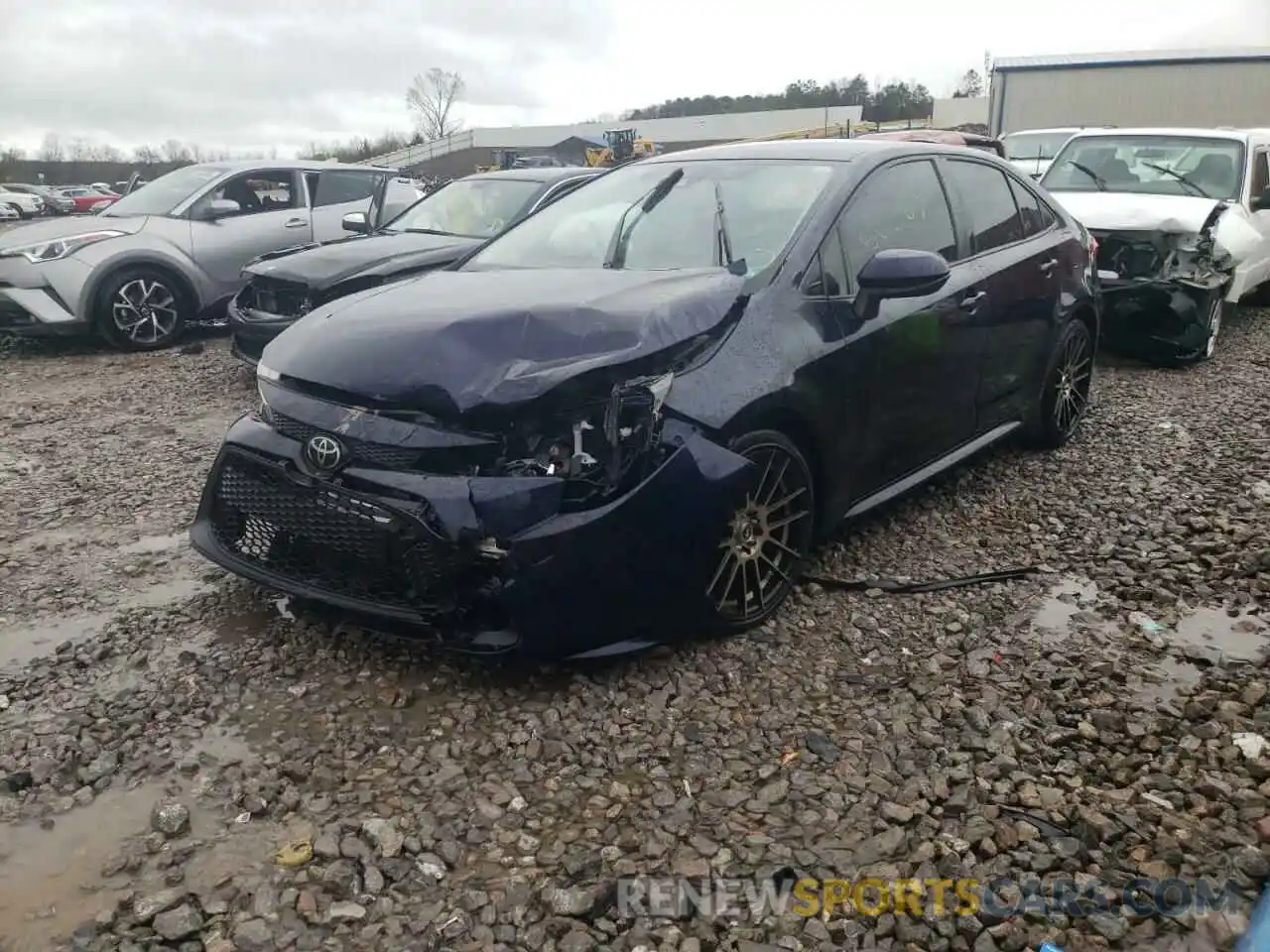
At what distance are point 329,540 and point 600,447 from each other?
0.88 metres

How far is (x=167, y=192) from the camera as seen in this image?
30.3ft

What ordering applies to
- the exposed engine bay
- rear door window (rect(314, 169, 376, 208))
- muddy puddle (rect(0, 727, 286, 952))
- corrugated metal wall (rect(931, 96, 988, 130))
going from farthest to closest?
1. corrugated metal wall (rect(931, 96, 988, 130))
2. rear door window (rect(314, 169, 376, 208))
3. the exposed engine bay
4. muddy puddle (rect(0, 727, 286, 952))

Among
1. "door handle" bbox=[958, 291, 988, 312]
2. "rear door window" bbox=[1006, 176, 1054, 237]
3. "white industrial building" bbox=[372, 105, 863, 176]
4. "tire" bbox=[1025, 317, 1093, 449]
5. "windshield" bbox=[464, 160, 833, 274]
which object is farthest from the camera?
"white industrial building" bbox=[372, 105, 863, 176]

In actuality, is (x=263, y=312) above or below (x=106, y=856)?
above

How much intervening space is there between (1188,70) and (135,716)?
17.9m

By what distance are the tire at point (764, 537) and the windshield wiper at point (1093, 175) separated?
6252 millimetres

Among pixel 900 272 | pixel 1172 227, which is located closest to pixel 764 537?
pixel 900 272

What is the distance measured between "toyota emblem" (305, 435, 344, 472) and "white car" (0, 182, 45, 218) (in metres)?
38.6

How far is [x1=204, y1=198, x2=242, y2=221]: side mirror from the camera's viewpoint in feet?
29.4

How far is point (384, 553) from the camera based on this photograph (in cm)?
295

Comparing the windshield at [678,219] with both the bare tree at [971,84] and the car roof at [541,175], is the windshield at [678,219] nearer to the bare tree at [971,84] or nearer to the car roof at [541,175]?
the car roof at [541,175]

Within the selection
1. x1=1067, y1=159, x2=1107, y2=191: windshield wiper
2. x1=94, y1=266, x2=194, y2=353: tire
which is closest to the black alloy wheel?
x1=94, y1=266, x2=194, y2=353: tire

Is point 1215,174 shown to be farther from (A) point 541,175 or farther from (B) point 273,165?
(B) point 273,165

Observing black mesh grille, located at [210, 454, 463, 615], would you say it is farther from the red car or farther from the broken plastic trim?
the red car
